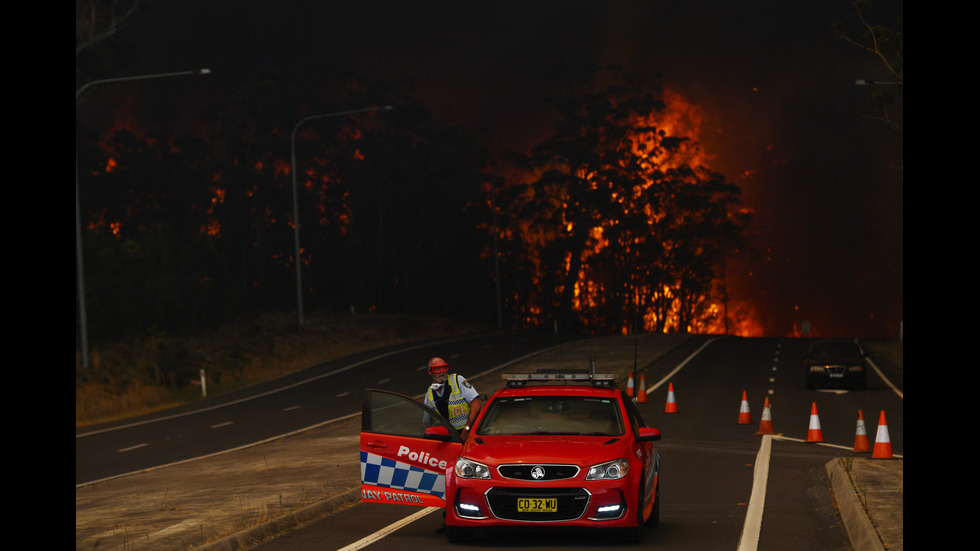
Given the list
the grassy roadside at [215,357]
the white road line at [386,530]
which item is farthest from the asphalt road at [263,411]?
the white road line at [386,530]

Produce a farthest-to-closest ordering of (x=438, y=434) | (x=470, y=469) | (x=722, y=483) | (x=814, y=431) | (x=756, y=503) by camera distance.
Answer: (x=814, y=431)
(x=722, y=483)
(x=756, y=503)
(x=438, y=434)
(x=470, y=469)

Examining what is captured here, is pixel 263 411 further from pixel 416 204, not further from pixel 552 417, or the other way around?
pixel 416 204

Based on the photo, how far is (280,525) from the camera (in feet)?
41.7

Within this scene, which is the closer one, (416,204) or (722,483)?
(722,483)

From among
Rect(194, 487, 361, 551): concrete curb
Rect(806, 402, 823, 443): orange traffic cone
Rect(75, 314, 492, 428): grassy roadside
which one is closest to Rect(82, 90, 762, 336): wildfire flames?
Rect(75, 314, 492, 428): grassy roadside

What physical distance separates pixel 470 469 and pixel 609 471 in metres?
1.24

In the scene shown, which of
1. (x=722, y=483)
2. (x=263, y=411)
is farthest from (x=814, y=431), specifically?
(x=263, y=411)

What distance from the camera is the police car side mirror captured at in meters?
11.6

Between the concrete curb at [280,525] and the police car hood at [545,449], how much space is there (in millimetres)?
2214

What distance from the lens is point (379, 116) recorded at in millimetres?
83375

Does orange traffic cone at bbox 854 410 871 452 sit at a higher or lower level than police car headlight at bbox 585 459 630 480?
lower

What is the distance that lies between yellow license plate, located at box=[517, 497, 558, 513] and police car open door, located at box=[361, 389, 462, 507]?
0.89m

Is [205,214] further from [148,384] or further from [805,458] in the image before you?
[805,458]

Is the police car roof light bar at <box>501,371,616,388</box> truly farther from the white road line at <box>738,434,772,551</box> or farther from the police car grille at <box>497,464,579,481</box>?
the white road line at <box>738,434,772,551</box>
